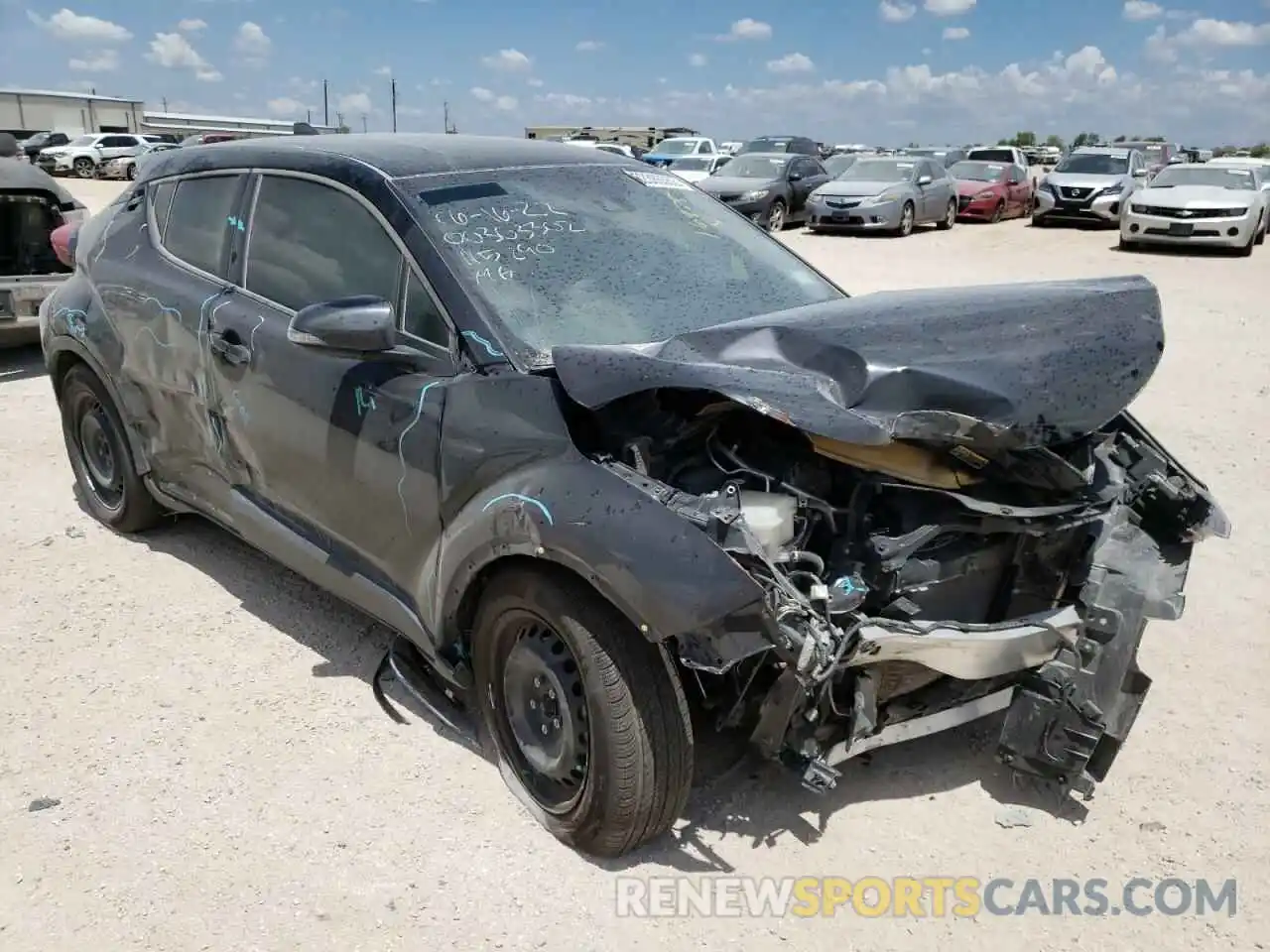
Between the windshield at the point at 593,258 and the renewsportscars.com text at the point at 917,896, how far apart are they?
5.02 feet

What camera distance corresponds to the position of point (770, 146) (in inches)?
1117

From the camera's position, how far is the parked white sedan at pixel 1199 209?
16328 millimetres

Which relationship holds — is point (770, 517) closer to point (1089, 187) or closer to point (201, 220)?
point (201, 220)

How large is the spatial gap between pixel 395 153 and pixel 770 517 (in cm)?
203

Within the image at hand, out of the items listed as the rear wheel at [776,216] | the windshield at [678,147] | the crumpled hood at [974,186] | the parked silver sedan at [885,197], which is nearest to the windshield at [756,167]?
the rear wheel at [776,216]

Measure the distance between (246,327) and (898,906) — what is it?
290 cm

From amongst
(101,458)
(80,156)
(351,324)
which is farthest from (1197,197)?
(80,156)

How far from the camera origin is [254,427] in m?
3.62

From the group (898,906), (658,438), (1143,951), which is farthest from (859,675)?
(1143,951)

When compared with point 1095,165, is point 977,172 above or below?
below

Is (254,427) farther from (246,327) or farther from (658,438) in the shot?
(658,438)

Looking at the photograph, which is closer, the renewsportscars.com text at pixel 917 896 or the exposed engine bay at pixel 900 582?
the exposed engine bay at pixel 900 582

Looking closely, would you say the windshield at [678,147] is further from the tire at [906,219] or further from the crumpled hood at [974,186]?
the tire at [906,219]

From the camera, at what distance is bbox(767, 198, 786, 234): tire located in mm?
19703
